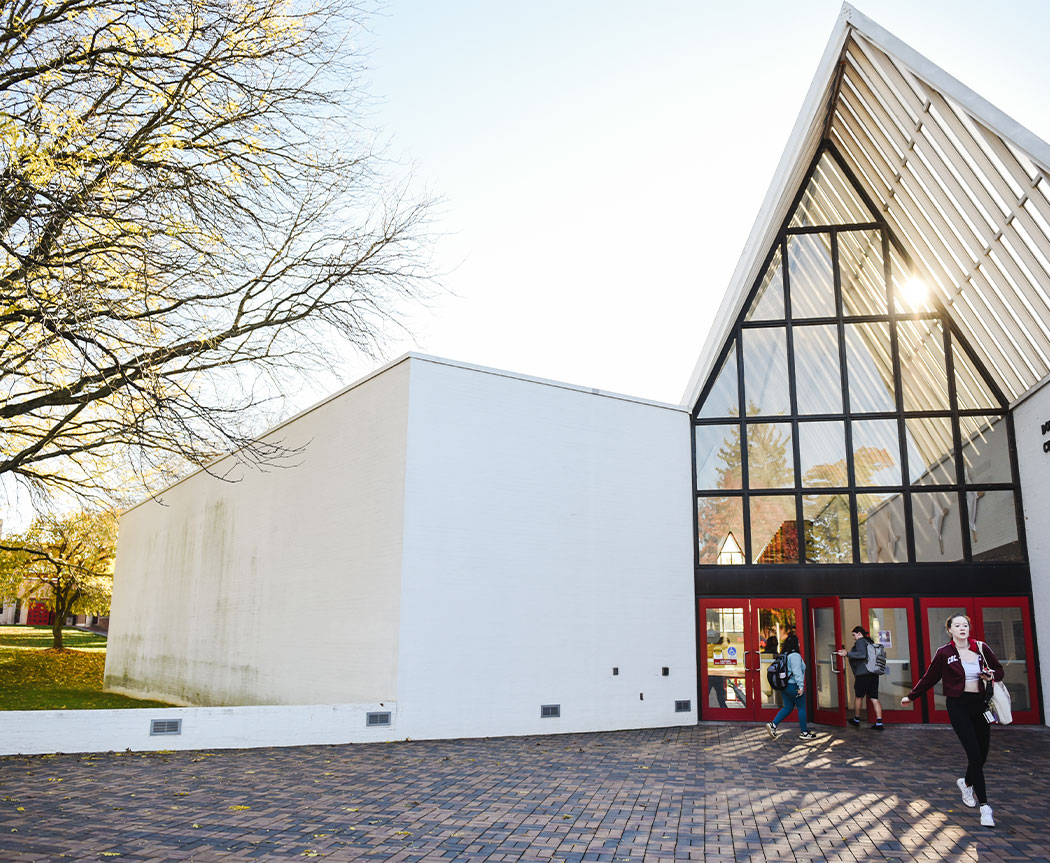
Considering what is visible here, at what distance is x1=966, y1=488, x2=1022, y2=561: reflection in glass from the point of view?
47.4 feet

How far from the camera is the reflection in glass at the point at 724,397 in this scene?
50.7ft

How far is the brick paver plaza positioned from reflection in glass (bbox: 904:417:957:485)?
213 inches

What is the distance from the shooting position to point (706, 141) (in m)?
11.5

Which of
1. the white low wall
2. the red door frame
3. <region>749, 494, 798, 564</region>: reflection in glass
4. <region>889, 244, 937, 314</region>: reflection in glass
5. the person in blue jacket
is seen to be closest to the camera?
the white low wall

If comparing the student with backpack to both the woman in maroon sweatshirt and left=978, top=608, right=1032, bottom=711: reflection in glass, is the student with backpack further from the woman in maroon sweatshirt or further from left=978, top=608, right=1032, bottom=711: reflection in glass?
the woman in maroon sweatshirt

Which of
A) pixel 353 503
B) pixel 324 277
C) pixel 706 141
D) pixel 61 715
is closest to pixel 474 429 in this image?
pixel 353 503

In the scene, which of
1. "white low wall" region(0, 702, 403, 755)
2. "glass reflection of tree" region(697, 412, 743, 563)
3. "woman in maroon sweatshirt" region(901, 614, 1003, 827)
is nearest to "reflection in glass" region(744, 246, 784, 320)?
"glass reflection of tree" region(697, 412, 743, 563)

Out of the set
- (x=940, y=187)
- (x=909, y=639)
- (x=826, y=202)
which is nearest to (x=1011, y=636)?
(x=909, y=639)

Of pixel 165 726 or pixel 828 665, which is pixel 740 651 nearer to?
pixel 828 665

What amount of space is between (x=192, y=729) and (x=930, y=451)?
43.2 feet

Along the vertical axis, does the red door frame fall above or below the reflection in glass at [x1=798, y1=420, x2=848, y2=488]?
below

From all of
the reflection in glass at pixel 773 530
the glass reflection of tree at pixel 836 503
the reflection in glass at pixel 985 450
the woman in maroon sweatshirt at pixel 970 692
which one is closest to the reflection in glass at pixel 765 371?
the glass reflection of tree at pixel 836 503

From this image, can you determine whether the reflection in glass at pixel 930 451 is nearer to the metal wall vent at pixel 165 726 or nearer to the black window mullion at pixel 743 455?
the black window mullion at pixel 743 455

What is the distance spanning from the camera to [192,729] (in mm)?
9555
